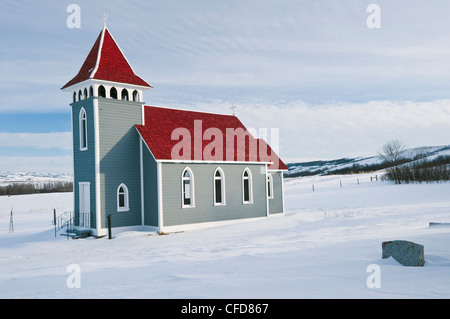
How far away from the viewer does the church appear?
20.2m

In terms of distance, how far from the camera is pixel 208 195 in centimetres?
2280

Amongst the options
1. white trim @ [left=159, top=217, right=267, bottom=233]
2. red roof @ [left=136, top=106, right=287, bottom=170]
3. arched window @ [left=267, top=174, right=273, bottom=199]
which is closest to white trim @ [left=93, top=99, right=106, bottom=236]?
red roof @ [left=136, top=106, right=287, bottom=170]

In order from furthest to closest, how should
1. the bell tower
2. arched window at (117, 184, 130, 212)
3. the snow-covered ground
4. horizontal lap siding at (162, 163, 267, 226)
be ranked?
horizontal lap siding at (162, 163, 267, 226), arched window at (117, 184, 130, 212), the bell tower, the snow-covered ground

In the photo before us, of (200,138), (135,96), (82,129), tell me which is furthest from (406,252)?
(82,129)

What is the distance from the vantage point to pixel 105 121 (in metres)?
20.3

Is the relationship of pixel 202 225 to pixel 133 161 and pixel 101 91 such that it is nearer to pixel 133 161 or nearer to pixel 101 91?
pixel 133 161

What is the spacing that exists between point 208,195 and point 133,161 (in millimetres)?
4624

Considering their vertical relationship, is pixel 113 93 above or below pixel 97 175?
above

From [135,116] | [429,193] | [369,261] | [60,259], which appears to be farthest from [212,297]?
[429,193]

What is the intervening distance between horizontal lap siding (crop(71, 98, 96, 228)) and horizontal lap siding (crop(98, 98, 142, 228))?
52cm

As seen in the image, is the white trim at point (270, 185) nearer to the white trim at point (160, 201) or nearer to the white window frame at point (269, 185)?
the white window frame at point (269, 185)

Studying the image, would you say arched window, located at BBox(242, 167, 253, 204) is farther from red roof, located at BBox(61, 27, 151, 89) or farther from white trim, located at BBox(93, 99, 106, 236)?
white trim, located at BBox(93, 99, 106, 236)

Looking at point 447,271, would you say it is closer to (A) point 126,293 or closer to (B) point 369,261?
(B) point 369,261

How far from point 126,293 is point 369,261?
618 centimetres
